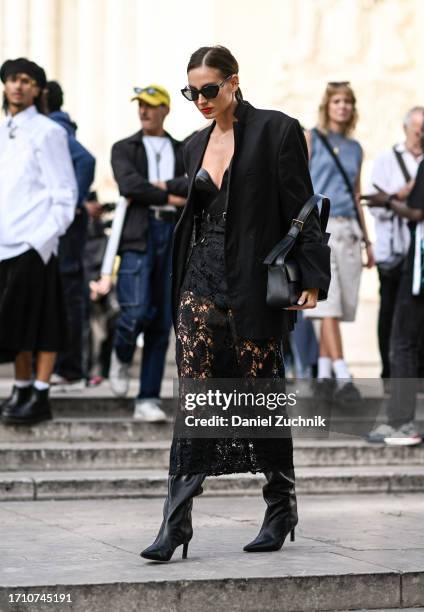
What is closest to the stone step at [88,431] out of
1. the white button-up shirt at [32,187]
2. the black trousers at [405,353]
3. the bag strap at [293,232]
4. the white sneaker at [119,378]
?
the white sneaker at [119,378]

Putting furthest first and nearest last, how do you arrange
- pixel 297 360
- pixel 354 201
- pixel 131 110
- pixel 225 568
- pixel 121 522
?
pixel 131 110, pixel 297 360, pixel 354 201, pixel 121 522, pixel 225 568

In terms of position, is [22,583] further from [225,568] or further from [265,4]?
[265,4]

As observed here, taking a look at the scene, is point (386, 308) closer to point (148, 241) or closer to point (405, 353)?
point (405, 353)

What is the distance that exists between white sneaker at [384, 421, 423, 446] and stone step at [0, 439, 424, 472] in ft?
0.10

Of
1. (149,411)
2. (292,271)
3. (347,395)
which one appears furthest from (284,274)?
(347,395)

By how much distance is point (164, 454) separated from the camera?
28.8 feet

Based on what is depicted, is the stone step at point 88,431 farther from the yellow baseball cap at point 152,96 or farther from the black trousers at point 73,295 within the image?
the yellow baseball cap at point 152,96

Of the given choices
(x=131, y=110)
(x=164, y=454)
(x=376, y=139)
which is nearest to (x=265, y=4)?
(x=376, y=139)

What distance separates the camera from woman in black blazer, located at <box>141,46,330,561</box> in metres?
6.00

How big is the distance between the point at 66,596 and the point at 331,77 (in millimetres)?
9839

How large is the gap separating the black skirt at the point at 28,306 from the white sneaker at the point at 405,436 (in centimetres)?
194

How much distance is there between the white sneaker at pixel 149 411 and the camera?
29.9 feet

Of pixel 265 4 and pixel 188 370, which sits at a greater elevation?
pixel 265 4

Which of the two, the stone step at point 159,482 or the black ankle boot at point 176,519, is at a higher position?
the black ankle boot at point 176,519
